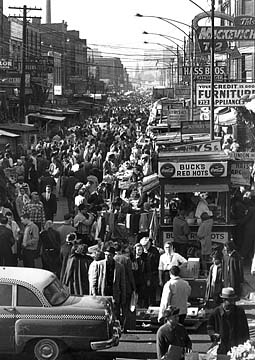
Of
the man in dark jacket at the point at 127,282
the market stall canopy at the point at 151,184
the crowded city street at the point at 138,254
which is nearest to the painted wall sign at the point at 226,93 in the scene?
the crowded city street at the point at 138,254

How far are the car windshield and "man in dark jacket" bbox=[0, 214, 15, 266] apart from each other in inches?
158

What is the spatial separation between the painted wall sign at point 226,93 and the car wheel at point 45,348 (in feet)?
57.8

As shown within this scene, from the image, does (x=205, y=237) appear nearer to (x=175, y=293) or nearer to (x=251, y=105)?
(x=175, y=293)

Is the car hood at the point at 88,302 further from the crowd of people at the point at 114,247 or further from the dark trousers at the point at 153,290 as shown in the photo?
the dark trousers at the point at 153,290

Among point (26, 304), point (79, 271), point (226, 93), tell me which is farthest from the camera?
point (226, 93)

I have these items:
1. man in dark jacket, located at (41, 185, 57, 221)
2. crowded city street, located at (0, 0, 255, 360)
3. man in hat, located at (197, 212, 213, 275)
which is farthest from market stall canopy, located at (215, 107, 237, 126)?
man in hat, located at (197, 212, 213, 275)

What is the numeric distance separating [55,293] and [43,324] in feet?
2.00

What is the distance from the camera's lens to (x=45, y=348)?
1087 cm

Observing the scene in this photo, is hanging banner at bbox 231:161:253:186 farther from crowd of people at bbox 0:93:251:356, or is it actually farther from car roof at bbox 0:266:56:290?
car roof at bbox 0:266:56:290

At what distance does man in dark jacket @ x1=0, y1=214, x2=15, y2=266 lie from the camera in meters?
15.4

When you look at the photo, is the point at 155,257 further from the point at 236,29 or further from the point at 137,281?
the point at 236,29

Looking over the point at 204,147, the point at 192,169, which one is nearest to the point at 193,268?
the point at 192,169

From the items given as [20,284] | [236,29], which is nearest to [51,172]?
Answer: [236,29]

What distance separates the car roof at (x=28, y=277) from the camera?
1104 centimetres
